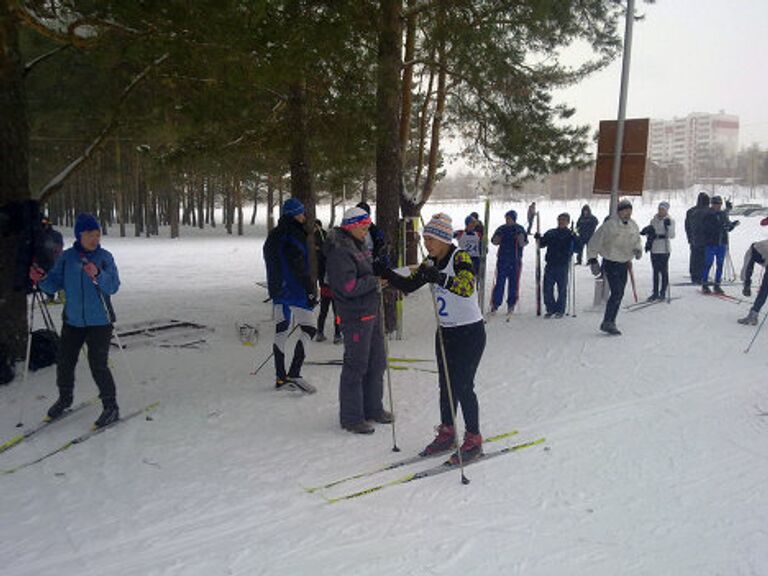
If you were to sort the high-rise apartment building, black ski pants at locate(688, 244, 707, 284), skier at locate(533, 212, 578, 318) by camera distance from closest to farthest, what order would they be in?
skier at locate(533, 212, 578, 318)
black ski pants at locate(688, 244, 707, 284)
the high-rise apartment building

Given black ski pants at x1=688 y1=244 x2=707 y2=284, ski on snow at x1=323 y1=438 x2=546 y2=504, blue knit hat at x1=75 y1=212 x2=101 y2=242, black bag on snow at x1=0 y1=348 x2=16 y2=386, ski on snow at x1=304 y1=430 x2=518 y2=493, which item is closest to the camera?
ski on snow at x1=323 y1=438 x2=546 y2=504

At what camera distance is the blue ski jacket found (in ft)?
17.1

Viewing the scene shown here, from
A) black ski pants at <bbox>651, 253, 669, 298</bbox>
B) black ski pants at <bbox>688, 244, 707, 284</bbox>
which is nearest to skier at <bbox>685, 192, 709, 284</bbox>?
black ski pants at <bbox>688, 244, 707, 284</bbox>

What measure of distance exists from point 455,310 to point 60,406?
12.9ft

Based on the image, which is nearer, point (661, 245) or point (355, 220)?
Result: point (355, 220)

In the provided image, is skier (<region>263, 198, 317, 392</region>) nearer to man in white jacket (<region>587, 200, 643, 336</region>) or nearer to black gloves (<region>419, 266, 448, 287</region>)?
black gloves (<region>419, 266, 448, 287</region>)

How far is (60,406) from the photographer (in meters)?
5.60

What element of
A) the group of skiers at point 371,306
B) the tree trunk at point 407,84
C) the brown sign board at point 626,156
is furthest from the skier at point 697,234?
the group of skiers at point 371,306

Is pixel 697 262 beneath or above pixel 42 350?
above

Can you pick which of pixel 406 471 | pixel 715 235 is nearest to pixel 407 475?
pixel 406 471

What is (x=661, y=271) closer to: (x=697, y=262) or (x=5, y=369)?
(x=697, y=262)

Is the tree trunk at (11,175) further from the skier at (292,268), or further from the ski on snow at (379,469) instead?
the ski on snow at (379,469)

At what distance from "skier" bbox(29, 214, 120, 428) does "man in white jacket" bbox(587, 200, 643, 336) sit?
6.82 metres

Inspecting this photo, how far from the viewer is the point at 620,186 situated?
35.7ft
